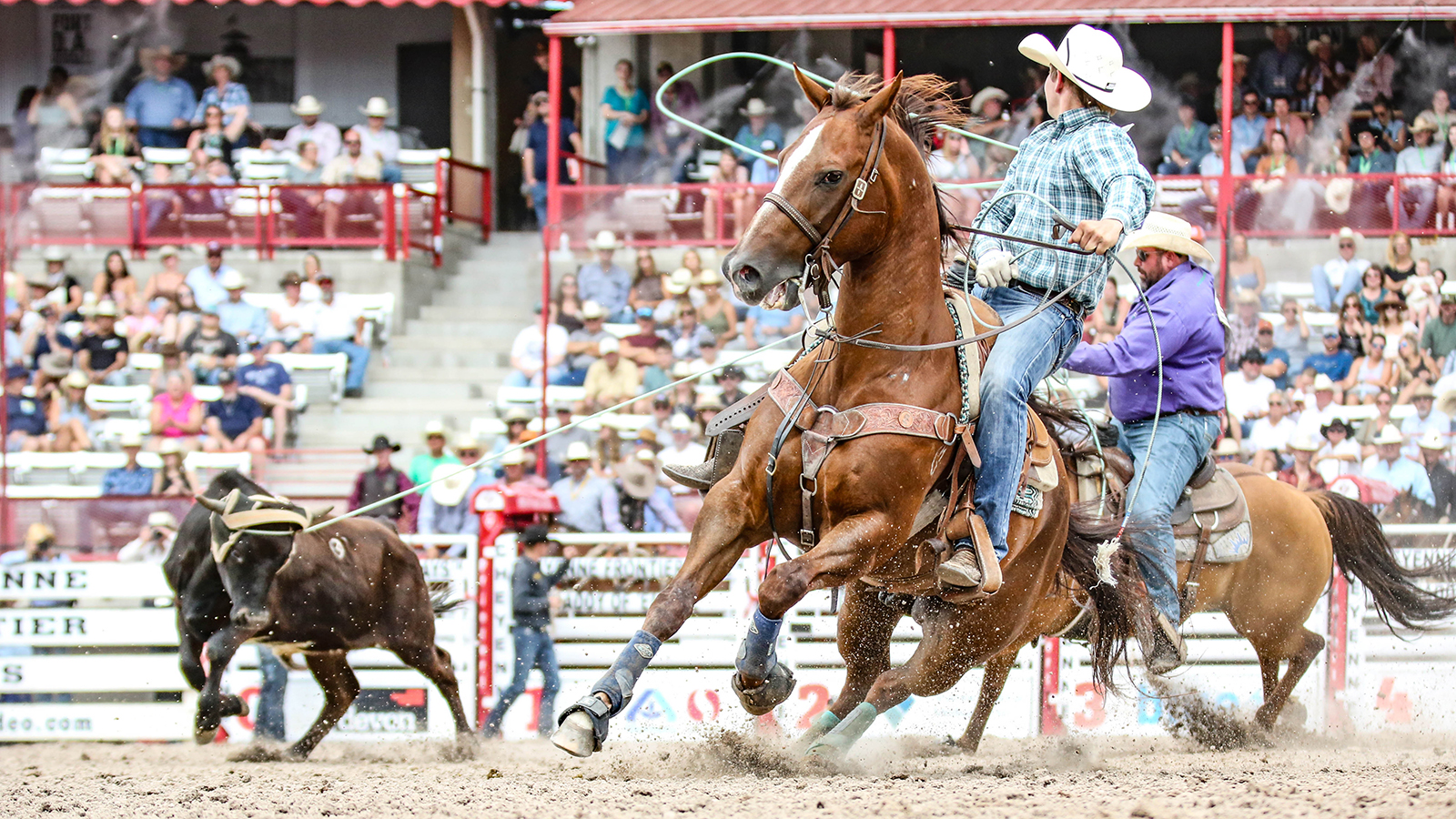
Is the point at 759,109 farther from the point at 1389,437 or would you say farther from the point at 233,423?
A: the point at 1389,437

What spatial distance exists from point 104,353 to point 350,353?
202cm

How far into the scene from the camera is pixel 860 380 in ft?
15.4

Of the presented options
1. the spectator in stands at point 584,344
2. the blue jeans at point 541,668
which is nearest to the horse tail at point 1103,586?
the blue jeans at point 541,668

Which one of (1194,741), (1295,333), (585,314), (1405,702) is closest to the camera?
(1194,741)

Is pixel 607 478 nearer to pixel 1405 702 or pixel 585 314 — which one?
pixel 585 314

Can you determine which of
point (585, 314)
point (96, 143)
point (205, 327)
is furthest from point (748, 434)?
point (96, 143)

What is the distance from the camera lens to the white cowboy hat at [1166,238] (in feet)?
20.0

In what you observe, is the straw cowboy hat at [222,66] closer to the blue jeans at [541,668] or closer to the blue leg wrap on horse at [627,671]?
the blue jeans at [541,668]

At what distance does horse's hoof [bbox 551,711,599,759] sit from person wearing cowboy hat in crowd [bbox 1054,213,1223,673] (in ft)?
Result: 8.74

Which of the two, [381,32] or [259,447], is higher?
[381,32]

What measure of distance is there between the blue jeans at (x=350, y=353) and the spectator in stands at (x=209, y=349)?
73cm

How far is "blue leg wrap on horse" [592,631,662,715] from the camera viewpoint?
4.41 meters

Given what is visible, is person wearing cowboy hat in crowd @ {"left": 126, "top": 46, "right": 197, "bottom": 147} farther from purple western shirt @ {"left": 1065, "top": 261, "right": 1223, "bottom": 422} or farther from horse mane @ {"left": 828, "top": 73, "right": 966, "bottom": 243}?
horse mane @ {"left": 828, "top": 73, "right": 966, "bottom": 243}

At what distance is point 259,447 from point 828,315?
25.1 ft
